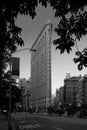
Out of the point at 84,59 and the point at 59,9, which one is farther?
the point at 84,59

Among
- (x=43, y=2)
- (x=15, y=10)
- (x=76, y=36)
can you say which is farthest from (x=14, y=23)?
(x=76, y=36)

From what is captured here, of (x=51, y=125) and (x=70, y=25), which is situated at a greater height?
(x=70, y=25)

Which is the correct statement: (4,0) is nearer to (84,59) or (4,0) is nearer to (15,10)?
(15,10)

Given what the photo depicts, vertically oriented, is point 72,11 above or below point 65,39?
above

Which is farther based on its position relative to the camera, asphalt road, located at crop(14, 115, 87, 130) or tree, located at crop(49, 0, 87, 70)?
asphalt road, located at crop(14, 115, 87, 130)

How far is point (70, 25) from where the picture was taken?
5750mm

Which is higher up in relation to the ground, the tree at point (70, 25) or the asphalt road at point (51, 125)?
the tree at point (70, 25)

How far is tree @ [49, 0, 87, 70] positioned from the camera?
5.33 meters

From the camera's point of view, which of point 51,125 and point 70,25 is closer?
point 70,25

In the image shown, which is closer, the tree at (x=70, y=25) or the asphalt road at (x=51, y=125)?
the tree at (x=70, y=25)

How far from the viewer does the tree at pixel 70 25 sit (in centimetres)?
533

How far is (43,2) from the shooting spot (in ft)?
17.0

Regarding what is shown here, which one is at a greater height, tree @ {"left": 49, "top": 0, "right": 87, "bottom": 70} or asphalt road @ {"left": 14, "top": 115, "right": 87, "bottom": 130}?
tree @ {"left": 49, "top": 0, "right": 87, "bottom": 70}

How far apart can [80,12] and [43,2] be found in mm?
796
